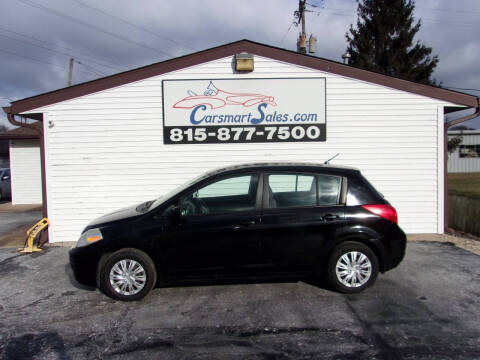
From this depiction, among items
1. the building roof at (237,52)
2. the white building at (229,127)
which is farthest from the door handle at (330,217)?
the building roof at (237,52)

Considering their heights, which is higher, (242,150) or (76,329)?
(242,150)

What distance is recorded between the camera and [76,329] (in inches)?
153

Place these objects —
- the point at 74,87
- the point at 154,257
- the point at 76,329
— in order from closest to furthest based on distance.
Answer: the point at 76,329 < the point at 154,257 < the point at 74,87

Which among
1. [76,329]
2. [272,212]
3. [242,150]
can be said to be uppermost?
[242,150]

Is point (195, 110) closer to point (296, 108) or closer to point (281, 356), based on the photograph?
point (296, 108)

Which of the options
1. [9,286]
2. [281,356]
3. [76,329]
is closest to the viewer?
[281,356]

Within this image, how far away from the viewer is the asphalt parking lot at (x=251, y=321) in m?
3.40

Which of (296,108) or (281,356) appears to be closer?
(281,356)

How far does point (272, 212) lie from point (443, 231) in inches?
199

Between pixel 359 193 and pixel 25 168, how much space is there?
1376 centimetres

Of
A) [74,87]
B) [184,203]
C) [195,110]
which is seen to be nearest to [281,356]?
[184,203]

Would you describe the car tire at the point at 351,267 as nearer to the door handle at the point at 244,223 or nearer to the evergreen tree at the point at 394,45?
the door handle at the point at 244,223

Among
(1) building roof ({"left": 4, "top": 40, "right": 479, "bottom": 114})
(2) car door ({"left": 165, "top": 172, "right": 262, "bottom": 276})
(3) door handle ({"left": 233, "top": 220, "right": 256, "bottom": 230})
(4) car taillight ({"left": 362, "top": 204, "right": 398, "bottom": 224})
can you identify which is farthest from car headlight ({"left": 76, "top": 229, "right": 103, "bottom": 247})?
(1) building roof ({"left": 4, "top": 40, "right": 479, "bottom": 114})

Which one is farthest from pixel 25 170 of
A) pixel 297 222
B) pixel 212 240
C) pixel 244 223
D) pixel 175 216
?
pixel 297 222
